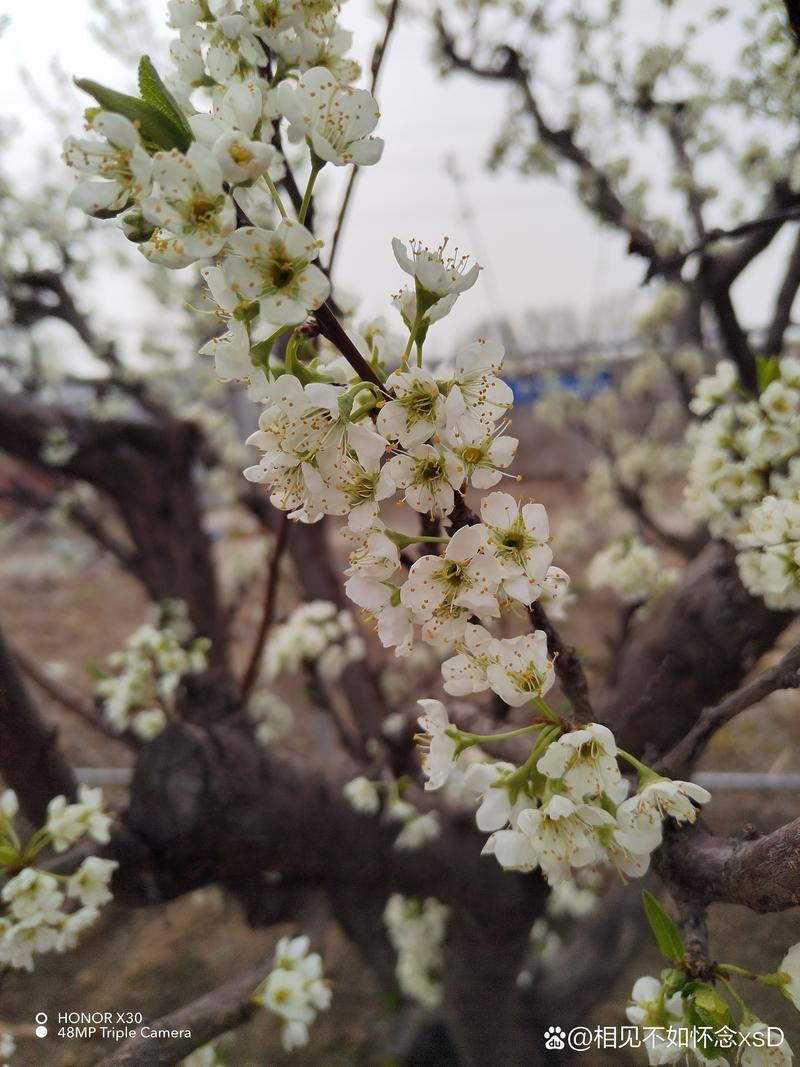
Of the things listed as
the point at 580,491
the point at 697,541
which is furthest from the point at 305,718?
the point at 580,491

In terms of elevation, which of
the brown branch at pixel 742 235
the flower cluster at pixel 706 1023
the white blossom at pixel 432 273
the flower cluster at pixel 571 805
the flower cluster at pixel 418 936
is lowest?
the flower cluster at pixel 418 936

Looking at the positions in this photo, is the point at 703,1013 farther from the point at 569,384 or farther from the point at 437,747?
the point at 569,384

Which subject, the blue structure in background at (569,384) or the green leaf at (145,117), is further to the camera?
the blue structure in background at (569,384)

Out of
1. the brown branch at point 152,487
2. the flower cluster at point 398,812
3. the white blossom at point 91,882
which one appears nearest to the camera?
the white blossom at point 91,882

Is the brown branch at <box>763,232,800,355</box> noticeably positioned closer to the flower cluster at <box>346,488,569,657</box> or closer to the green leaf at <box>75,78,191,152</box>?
the flower cluster at <box>346,488,569,657</box>

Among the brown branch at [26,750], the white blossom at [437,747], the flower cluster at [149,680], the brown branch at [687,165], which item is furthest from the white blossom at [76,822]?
the brown branch at [687,165]

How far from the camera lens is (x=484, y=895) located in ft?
4.52

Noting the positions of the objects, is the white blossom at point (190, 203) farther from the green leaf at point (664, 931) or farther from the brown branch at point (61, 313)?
the brown branch at point (61, 313)

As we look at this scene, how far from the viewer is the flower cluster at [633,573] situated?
152 centimetres

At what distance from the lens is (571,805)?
533 millimetres

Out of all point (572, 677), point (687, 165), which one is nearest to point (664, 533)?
point (687, 165)

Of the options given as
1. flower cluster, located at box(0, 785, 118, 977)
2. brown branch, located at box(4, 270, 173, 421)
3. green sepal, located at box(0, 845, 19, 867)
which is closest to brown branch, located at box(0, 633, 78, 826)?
flower cluster, located at box(0, 785, 118, 977)

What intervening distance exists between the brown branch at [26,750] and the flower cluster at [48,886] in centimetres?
8

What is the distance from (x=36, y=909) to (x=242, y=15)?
3.31 ft
